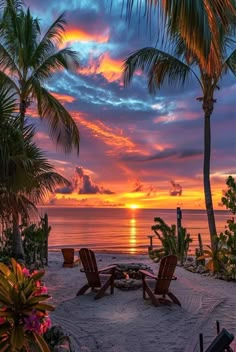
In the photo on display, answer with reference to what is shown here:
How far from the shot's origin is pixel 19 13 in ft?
45.9

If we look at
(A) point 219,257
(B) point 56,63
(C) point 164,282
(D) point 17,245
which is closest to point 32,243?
(D) point 17,245

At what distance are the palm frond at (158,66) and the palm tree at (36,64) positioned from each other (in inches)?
88.0

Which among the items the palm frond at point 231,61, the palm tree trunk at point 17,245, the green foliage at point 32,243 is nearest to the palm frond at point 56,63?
the green foliage at point 32,243

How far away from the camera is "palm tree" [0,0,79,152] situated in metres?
13.3

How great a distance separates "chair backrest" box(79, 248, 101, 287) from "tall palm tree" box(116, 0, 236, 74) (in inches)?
224

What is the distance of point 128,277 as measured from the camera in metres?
10.1

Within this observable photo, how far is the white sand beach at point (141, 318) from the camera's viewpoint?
569cm

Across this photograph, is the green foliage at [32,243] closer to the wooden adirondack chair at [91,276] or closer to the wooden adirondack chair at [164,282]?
the wooden adirondack chair at [91,276]

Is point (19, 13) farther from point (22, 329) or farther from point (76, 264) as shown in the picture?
point (22, 329)

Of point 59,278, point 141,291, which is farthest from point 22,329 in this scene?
point 59,278

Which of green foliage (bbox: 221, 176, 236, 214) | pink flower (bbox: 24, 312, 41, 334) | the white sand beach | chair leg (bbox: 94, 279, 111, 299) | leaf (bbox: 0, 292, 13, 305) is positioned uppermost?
green foliage (bbox: 221, 176, 236, 214)

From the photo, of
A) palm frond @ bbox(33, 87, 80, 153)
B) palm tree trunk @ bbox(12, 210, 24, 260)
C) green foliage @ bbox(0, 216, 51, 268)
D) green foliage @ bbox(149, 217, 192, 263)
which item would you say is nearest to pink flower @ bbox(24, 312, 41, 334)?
palm tree trunk @ bbox(12, 210, 24, 260)

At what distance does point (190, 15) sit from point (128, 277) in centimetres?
762

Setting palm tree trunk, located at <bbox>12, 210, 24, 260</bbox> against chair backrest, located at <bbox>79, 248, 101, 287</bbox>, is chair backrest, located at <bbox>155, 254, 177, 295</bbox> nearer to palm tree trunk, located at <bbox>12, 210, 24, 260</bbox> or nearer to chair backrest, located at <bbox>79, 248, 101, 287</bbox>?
chair backrest, located at <bbox>79, 248, 101, 287</bbox>
